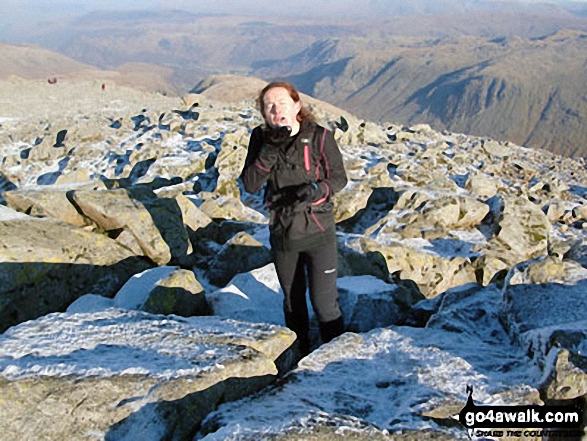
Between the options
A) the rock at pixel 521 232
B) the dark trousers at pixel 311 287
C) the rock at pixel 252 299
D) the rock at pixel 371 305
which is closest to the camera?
the dark trousers at pixel 311 287

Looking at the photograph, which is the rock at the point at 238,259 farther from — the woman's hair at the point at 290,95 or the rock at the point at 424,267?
the woman's hair at the point at 290,95

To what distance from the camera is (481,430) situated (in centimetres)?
471

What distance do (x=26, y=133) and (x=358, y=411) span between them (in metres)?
35.3

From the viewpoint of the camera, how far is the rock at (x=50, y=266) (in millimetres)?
7992

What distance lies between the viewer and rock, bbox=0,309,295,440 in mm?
4547

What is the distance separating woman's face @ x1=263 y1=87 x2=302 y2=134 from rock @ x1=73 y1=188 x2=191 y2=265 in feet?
18.8

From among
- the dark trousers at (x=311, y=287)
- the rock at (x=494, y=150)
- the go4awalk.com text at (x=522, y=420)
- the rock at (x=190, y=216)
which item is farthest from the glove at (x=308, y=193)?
the rock at (x=494, y=150)

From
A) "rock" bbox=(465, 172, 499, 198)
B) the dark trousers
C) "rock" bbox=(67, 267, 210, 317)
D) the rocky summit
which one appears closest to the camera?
the rocky summit

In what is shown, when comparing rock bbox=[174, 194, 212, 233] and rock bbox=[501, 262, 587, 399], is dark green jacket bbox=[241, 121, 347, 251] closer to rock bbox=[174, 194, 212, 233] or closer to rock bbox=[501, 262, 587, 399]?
rock bbox=[501, 262, 587, 399]

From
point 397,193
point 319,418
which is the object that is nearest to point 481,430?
point 319,418

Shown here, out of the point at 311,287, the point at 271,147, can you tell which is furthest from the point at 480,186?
the point at 271,147

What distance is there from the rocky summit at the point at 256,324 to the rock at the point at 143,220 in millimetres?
35

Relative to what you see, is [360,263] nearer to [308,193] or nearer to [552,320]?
[552,320]

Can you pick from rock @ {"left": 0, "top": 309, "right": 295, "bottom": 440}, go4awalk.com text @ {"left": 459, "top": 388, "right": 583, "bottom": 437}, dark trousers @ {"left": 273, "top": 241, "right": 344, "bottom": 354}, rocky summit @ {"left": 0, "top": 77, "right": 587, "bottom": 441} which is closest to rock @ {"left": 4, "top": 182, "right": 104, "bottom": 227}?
rocky summit @ {"left": 0, "top": 77, "right": 587, "bottom": 441}
